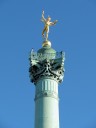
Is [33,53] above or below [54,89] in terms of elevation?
above

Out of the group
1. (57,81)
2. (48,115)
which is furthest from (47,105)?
(57,81)

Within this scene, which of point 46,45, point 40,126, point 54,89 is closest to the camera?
point 40,126

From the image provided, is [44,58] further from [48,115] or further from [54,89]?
[48,115]

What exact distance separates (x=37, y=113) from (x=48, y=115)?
107cm

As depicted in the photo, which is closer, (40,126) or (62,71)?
(40,126)

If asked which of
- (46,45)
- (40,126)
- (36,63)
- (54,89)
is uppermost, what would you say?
(46,45)

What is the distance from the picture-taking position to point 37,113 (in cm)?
3541

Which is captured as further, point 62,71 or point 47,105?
point 62,71

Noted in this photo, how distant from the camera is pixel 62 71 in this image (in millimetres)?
38562

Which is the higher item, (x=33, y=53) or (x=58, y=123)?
(x=33, y=53)

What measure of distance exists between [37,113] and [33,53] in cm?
632

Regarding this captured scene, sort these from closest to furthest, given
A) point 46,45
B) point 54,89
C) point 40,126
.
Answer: point 40,126 < point 54,89 < point 46,45

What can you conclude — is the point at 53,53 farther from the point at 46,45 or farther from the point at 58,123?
the point at 58,123

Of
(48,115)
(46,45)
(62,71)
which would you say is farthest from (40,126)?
(46,45)
